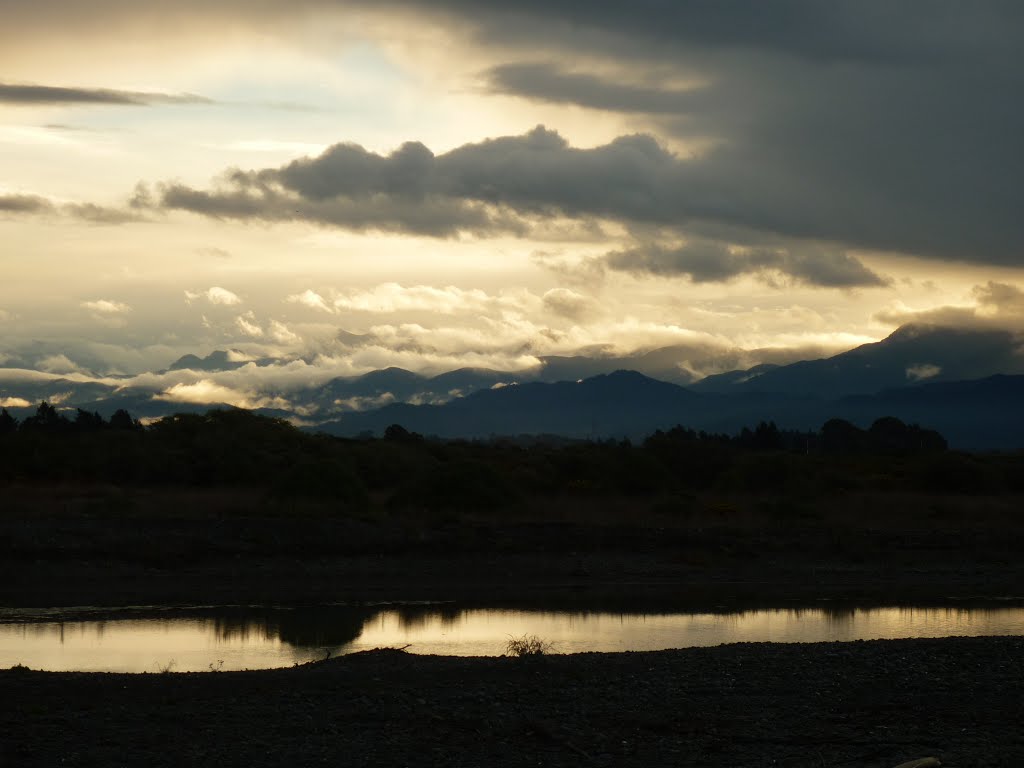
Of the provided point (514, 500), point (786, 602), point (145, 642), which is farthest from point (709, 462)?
point (145, 642)

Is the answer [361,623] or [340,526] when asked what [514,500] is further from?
[361,623]

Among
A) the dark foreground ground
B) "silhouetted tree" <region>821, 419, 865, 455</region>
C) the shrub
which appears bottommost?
"silhouetted tree" <region>821, 419, 865, 455</region>

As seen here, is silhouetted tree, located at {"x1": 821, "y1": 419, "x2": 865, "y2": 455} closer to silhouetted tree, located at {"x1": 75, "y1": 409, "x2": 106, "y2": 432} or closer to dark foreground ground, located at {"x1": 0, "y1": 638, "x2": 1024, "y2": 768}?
silhouetted tree, located at {"x1": 75, "y1": 409, "x2": 106, "y2": 432}

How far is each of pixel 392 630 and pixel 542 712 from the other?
40.6ft

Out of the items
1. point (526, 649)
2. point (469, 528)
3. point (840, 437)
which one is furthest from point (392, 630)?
point (840, 437)

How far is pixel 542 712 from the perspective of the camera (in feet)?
52.1

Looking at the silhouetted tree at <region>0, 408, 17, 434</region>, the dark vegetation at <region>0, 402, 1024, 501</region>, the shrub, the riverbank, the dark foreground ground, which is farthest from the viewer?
the silhouetted tree at <region>0, 408, 17, 434</region>

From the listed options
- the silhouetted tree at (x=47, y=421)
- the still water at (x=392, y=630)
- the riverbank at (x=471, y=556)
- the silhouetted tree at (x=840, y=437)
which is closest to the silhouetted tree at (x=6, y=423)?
the silhouetted tree at (x=47, y=421)

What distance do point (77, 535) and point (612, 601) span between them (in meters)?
15.0

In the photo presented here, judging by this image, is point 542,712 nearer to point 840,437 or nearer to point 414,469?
point 414,469

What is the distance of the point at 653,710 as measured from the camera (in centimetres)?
1598

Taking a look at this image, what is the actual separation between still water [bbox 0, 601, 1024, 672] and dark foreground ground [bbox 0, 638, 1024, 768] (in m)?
4.07

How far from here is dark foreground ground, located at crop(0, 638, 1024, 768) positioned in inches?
547

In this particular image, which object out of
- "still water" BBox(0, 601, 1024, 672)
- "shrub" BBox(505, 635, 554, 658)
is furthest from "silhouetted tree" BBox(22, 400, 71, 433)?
"shrub" BBox(505, 635, 554, 658)
